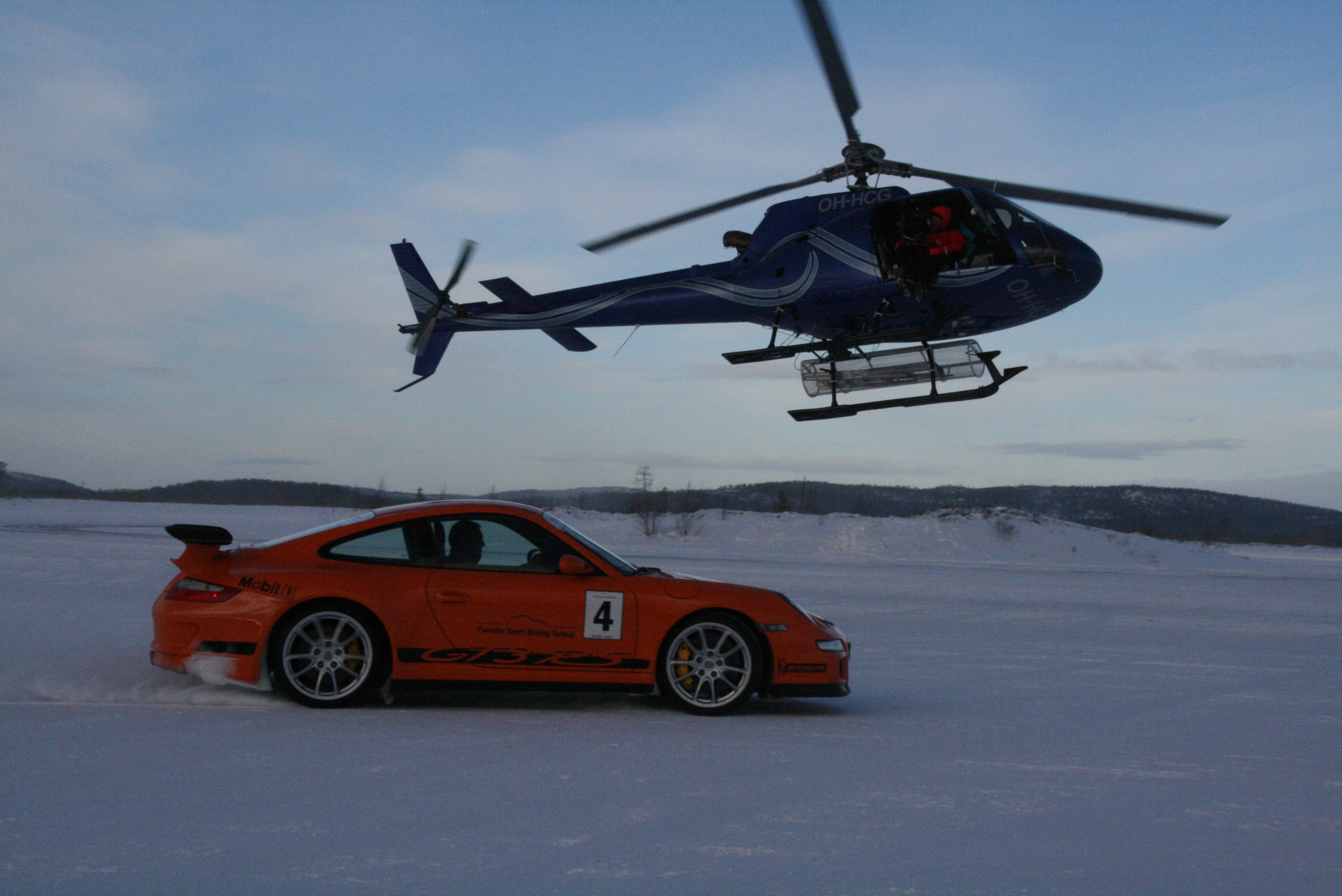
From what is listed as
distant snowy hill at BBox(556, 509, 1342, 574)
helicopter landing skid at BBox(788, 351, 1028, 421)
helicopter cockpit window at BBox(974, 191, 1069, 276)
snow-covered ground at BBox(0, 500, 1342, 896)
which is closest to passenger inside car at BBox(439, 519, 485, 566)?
snow-covered ground at BBox(0, 500, 1342, 896)

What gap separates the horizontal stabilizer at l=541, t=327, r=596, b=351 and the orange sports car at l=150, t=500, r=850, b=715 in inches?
286

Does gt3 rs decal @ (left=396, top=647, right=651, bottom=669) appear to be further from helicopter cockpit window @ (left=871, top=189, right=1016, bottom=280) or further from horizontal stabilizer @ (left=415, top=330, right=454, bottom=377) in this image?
horizontal stabilizer @ (left=415, top=330, right=454, bottom=377)

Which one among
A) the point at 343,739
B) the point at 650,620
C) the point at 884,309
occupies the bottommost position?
the point at 343,739

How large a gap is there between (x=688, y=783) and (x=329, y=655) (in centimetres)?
264

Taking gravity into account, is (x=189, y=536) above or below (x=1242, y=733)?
above

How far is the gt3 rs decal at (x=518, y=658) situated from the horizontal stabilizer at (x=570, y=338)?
7.88 meters

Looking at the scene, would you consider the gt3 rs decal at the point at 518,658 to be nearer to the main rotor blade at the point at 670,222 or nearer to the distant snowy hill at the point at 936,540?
the main rotor blade at the point at 670,222

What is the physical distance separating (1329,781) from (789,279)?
843 cm

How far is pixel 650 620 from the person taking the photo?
20.5ft

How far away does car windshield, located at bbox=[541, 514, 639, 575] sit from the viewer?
6461mm

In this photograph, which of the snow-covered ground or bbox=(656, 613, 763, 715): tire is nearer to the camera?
the snow-covered ground

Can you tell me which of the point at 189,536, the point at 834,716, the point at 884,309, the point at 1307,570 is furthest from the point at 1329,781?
the point at 1307,570

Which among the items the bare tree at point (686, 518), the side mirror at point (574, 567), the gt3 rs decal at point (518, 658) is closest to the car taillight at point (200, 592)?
the gt3 rs decal at point (518, 658)

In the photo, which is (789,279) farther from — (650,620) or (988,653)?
(650,620)
